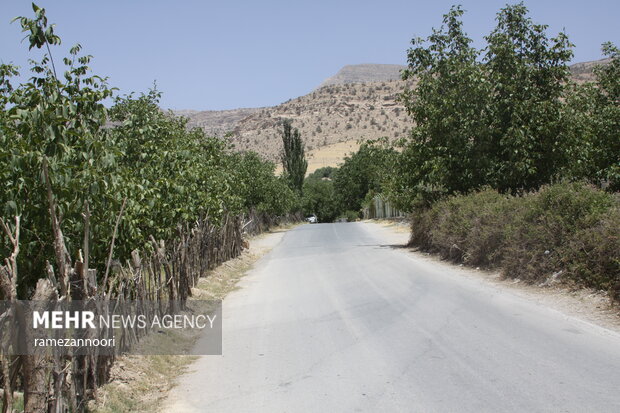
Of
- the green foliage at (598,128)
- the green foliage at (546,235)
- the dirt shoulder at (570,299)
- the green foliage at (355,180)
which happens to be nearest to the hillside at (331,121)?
the green foliage at (355,180)

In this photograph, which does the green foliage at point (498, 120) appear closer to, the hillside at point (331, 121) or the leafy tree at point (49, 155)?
the leafy tree at point (49, 155)

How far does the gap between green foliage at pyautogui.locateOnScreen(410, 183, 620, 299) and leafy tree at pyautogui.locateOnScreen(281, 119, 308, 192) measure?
4749cm

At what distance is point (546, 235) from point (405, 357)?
6.33 meters

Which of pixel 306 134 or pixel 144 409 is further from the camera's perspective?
pixel 306 134

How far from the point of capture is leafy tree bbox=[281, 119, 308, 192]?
2559 inches

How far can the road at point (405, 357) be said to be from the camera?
566 cm

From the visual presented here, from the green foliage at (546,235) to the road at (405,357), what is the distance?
3.70ft

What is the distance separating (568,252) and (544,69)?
11667mm

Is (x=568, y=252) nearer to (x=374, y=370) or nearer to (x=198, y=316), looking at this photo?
(x=374, y=370)

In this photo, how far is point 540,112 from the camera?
1989 centimetres

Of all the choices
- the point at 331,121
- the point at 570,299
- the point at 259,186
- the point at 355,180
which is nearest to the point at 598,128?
the point at 570,299

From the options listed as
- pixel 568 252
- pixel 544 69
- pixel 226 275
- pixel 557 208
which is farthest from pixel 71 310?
pixel 544 69

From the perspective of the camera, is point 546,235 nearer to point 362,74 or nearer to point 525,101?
point 525,101

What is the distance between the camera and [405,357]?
23.5 ft
